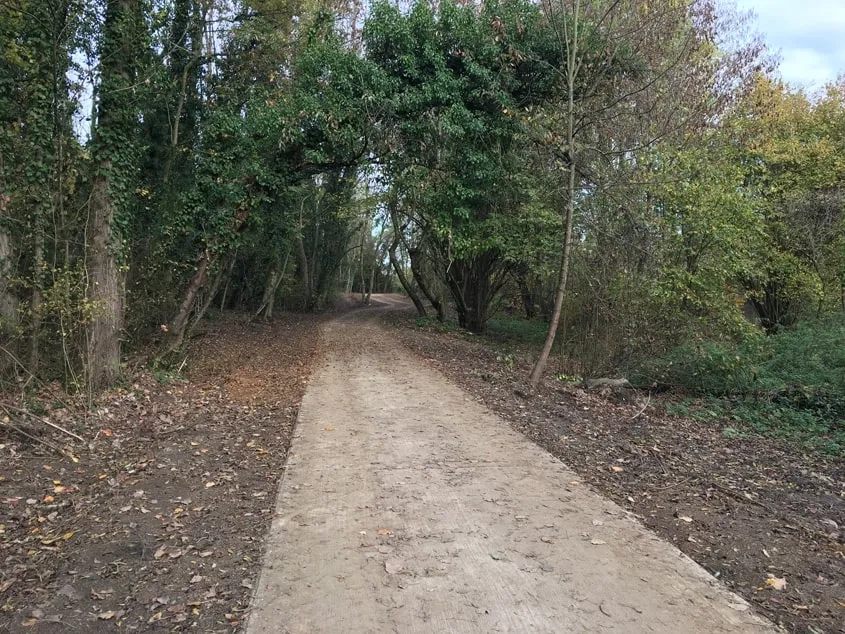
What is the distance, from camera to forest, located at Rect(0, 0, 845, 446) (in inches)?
299

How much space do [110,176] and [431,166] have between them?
674 centimetres

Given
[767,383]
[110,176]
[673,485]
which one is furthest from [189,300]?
[767,383]

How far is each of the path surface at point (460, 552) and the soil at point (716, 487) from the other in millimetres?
296

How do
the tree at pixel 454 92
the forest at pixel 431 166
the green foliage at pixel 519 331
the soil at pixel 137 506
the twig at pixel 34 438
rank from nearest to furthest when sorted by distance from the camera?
the soil at pixel 137 506, the twig at pixel 34 438, the forest at pixel 431 166, the tree at pixel 454 92, the green foliage at pixel 519 331

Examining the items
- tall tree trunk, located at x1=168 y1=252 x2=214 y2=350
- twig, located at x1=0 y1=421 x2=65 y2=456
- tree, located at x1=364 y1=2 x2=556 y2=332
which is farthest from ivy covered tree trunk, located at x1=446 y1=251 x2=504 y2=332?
twig, located at x1=0 y1=421 x2=65 y2=456

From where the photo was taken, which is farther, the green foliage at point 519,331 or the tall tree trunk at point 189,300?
the green foliage at point 519,331

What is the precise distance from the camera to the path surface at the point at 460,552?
3.15 m

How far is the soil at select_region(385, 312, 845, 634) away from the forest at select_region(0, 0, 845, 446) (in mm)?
1205

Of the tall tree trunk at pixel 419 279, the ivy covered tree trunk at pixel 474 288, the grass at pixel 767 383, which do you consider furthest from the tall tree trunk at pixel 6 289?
the tall tree trunk at pixel 419 279

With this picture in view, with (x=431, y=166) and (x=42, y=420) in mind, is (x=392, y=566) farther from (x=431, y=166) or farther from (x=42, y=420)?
(x=431, y=166)

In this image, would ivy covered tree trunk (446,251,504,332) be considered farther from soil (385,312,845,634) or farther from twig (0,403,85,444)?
twig (0,403,85,444)

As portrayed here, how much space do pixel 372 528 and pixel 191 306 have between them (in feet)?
26.9

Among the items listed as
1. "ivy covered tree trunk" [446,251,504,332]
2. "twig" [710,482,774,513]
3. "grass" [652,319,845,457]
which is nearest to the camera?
"twig" [710,482,774,513]

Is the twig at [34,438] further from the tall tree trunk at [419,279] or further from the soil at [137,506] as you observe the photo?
the tall tree trunk at [419,279]
